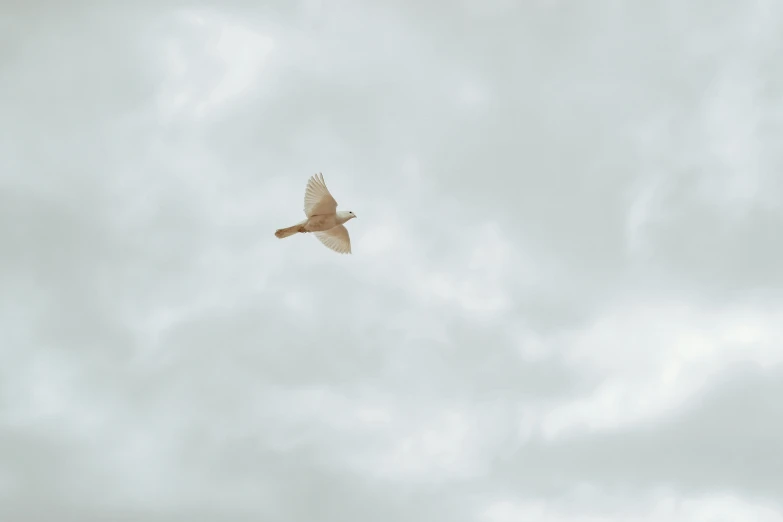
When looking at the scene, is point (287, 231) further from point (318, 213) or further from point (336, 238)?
point (336, 238)

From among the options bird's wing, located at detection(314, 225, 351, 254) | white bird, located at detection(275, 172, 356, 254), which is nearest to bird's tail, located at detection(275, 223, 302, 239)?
white bird, located at detection(275, 172, 356, 254)

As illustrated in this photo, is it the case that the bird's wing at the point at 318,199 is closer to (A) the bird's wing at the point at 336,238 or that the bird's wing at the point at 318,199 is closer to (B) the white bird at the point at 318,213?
(B) the white bird at the point at 318,213

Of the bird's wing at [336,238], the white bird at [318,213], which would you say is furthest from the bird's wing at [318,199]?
the bird's wing at [336,238]

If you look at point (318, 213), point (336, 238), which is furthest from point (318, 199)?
point (336, 238)

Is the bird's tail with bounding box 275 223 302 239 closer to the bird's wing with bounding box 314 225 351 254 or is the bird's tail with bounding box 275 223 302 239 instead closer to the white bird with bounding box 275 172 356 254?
the white bird with bounding box 275 172 356 254

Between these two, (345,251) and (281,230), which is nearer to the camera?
(281,230)
